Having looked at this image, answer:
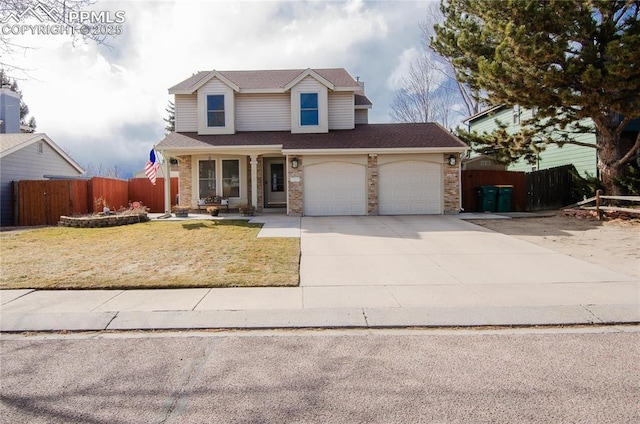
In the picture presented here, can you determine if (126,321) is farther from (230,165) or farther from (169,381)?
(230,165)

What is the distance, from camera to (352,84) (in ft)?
59.1

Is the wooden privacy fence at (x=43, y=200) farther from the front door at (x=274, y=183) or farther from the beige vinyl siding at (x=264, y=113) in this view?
the front door at (x=274, y=183)

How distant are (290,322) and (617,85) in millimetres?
13545

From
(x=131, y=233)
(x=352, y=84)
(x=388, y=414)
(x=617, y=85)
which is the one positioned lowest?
(x=388, y=414)

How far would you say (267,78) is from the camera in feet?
62.8

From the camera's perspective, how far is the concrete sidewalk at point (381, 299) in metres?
4.77

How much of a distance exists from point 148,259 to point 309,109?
1143cm

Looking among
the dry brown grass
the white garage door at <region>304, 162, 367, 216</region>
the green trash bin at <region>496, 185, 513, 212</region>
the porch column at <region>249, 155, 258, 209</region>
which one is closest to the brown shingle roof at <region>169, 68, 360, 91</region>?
the porch column at <region>249, 155, 258, 209</region>

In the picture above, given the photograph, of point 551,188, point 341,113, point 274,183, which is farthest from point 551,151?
point 274,183

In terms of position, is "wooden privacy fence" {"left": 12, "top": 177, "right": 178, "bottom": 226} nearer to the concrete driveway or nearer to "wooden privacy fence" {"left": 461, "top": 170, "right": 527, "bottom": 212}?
the concrete driveway

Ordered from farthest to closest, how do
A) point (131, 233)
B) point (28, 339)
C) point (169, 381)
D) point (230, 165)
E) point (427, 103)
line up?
point (427, 103) → point (230, 165) → point (131, 233) → point (28, 339) → point (169, 381)

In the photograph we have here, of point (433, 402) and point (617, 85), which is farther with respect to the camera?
point (617, 85)

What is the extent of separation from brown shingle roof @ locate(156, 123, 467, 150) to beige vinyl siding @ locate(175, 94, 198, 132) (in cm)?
58

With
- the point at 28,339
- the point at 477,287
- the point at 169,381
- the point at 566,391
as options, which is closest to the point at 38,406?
the point at 169,381
